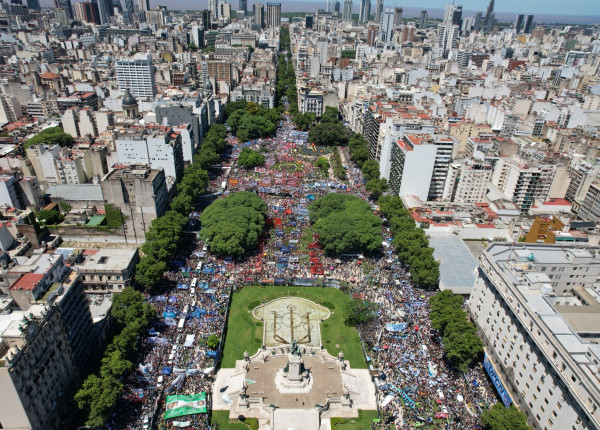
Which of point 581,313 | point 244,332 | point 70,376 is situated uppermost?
point 581,313

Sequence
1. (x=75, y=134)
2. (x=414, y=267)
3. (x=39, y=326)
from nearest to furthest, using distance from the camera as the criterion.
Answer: (x=39, y=326)
(x=414, y=267)
(x=75, y=134)

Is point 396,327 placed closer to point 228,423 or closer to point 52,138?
point 228,423

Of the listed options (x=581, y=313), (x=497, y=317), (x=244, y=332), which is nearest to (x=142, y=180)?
(x=244, y=332)

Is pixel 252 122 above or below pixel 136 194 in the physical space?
below

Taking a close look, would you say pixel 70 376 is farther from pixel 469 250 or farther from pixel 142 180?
pixel 469 250

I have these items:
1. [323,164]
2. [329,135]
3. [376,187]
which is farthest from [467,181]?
[329,135]

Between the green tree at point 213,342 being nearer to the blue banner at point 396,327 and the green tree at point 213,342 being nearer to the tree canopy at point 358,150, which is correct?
the blue banner at point 396,327
